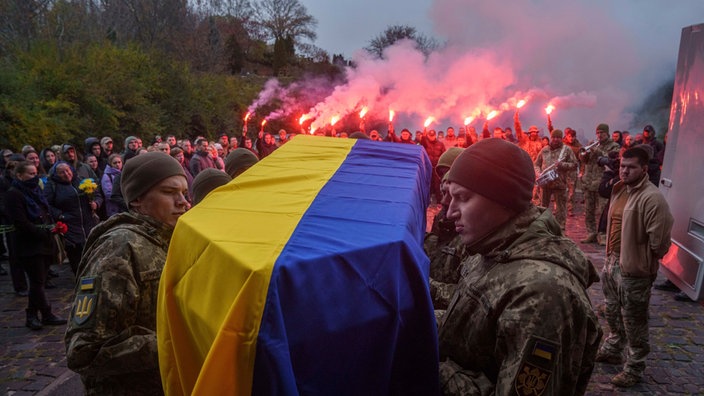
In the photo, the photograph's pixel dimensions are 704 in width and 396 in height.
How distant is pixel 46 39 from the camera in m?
17.5

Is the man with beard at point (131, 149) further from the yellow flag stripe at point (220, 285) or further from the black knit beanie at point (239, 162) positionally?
the yellow flag stripe at point (220, 285)

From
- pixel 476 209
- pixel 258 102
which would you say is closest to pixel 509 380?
pixel 476 209

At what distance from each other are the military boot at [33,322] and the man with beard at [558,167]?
9.03 metres

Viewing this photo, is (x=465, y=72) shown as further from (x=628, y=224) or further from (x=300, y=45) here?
(x=300, y=45)

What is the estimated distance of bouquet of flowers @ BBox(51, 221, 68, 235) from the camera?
19.3ft

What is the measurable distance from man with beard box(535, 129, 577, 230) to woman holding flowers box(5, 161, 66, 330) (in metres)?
8.81

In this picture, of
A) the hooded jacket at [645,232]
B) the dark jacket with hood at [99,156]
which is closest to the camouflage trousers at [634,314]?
the hooded jacket at [645,232]

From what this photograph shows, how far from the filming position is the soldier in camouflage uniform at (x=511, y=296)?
1505 millimetres

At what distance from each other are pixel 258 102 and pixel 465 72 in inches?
591

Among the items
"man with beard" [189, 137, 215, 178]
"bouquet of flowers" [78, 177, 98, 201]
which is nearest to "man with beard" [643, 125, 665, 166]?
"man with beard" [189, 137, 215, 178]

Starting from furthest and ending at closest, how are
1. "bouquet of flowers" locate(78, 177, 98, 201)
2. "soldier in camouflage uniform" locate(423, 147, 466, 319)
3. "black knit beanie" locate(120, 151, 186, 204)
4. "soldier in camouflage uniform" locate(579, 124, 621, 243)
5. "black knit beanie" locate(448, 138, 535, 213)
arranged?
"soldier in camouflage uniform" locate(579, 124, 621, 243), "bouquet of flowers" locate(78, 177, 98, 201), "soldier in camouflage uniform" locate(423, 147, 466, 319), "black knit beanie" locate(120, 151, 186, 204), "black knit beanie" locate(448, 138, 535, 213)

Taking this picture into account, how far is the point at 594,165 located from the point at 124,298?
9.87m

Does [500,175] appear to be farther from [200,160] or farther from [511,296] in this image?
[200,160]

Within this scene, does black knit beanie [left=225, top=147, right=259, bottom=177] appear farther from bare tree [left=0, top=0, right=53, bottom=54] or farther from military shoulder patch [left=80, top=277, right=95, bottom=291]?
bare tree [left=0, top=0, right=53, bottom=54]
